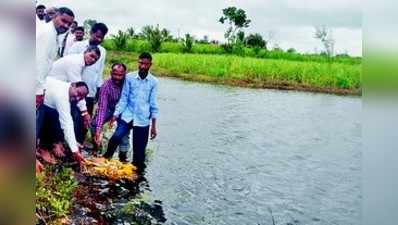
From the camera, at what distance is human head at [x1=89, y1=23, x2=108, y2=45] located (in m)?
3.59

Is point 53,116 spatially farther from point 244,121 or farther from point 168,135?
point 244,121

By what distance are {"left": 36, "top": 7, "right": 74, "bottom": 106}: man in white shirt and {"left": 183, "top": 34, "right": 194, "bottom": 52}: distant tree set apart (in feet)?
1.97

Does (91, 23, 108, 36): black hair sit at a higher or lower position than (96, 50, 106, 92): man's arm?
higher

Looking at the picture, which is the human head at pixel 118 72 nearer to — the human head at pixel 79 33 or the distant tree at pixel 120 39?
A: the distant tree at pixel 120 39

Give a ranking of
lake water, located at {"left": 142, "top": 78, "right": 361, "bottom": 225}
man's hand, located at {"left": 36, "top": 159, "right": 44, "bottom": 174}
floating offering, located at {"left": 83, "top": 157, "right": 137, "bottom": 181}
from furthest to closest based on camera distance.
Result: 1. floating offering, located at {"left": 83, "top": 157, "right": 137, "bottom": 181}
2. man's hand, located at {"left": 36, "top": 159, "right": 44, "bottom": 174}
3. lake water, located at {"left": 142, "top": 78, "right": 361, "bottom": 225}

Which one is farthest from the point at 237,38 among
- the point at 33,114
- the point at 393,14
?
the point at 33,114

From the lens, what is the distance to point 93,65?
3621 mm

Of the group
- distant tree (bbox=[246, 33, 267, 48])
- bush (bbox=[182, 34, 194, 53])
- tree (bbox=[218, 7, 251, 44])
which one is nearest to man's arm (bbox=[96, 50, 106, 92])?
bush (bbox=[182, 34, 194, 53])

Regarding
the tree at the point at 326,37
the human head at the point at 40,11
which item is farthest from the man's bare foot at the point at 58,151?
the tree at the point at 326,37

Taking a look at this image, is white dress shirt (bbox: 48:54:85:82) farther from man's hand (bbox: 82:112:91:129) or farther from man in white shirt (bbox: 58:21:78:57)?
man's hand (bbox: 82:112:91:129)

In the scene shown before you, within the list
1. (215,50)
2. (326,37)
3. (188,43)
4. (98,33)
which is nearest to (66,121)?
(98,33)

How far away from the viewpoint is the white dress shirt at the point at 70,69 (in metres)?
3.54

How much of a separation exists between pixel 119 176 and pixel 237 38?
954 mm

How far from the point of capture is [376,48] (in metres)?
3.04
